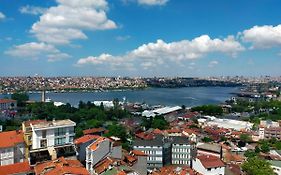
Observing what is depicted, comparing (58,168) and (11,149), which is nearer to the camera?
(58,168)

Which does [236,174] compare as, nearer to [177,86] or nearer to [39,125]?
[39,125]

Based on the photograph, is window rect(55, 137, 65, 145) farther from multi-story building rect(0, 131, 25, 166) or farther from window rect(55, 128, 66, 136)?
multi-story building rect(0, 131, 25, 166)

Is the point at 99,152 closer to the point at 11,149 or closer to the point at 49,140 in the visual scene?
the point at 49,140

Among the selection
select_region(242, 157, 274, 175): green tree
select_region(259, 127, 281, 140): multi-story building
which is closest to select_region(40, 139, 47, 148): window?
select_region(242, 157, 274, 175): green tree

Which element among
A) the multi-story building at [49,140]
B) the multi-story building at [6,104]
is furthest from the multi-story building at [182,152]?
the multi-story building at [6,104]

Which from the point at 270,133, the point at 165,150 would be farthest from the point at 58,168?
the point at 270,133

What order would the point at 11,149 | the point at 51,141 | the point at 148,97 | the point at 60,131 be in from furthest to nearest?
the point at 148,97
the point at 60,131
the point at 51,141
the point at 11,149

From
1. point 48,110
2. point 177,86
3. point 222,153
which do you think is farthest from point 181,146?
point 177,86
